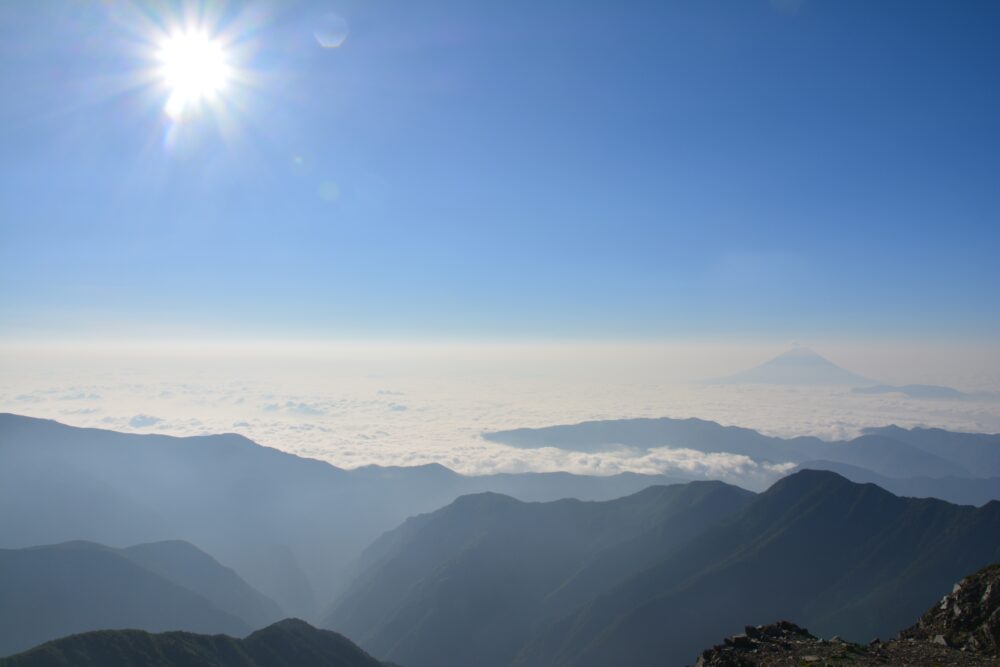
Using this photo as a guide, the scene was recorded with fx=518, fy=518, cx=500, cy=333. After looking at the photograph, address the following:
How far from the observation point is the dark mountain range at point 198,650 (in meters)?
85.8

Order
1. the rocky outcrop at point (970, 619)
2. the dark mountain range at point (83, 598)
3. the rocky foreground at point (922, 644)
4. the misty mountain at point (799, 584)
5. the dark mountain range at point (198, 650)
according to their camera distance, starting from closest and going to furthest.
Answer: the rocky foreground at point (922, 644) → the rocky outcrop at point (970, 619) → the dark mountain range at point (198, 650) → the misty mountain at point (799, 584) → the dark mountain range at point (83, 598)

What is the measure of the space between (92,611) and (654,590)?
193 meters

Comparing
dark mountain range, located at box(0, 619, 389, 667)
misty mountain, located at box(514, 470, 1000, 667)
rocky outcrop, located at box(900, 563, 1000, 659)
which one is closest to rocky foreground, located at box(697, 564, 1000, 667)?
rocky outcrop, located at box(900, 563, 1000, 659)

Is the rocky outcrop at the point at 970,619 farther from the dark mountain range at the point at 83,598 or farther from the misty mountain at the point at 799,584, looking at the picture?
the dark mountain range at the point at 83,598

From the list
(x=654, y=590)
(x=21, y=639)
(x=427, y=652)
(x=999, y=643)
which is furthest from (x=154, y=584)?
(x=999, y=643)

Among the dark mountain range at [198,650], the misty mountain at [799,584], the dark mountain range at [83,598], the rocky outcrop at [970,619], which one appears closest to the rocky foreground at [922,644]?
the rocky outcrop at [970,619]

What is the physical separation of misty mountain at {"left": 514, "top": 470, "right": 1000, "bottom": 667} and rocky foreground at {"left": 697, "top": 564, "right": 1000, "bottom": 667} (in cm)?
13914

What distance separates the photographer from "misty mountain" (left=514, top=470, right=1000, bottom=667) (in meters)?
154

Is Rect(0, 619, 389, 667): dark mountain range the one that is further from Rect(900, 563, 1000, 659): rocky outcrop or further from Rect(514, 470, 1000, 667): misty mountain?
Rect(900, 563, 1000, 659): rocky outcrop

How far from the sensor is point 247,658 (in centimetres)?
10694

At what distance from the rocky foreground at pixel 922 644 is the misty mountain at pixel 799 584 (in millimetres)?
139135

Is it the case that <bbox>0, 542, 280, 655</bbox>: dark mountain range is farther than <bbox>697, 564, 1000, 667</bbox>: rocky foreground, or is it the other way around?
<bbox>0, 542, 280, 655</bbox>: dark mountain range

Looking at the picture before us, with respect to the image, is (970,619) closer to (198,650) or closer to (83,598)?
(198,650)

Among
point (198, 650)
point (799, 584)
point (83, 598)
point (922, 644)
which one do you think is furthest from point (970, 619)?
point (83, 598)
